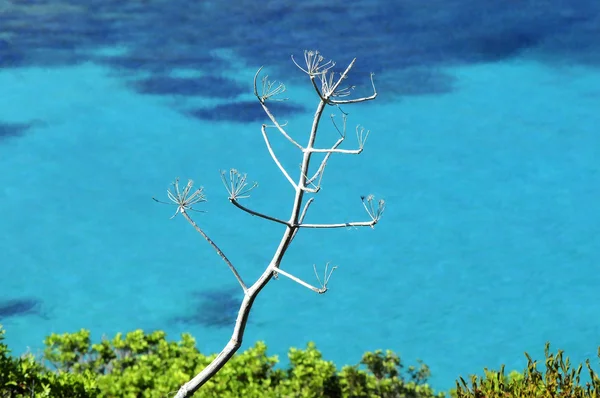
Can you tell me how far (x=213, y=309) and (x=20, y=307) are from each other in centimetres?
193

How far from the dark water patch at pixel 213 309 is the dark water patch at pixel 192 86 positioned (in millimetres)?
3668

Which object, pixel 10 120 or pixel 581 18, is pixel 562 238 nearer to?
pixel 581 18

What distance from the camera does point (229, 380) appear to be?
5.07 m

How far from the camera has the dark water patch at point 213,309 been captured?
825 cm

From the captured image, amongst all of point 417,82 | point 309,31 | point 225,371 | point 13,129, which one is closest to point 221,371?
point 225,371

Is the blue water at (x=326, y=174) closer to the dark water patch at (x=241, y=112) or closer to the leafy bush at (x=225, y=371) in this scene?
the dark water patch at (x=241, y=112)

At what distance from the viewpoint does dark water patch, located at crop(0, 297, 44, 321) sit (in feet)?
28.2

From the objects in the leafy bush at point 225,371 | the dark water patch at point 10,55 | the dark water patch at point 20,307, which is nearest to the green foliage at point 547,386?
the leafy bush at point 225,371

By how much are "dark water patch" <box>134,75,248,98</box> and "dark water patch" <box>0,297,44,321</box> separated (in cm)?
394

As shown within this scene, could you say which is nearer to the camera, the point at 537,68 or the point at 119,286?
the point at 119,286

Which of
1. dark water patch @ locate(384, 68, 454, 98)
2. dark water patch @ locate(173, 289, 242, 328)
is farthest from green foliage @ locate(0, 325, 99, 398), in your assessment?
dark water patch @ locate(384, 68, 454, 98)

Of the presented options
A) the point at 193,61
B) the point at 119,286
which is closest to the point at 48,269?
the point at 119,286

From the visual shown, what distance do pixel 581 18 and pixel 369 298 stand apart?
6.88 metres

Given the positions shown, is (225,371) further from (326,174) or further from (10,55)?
(10,55)
